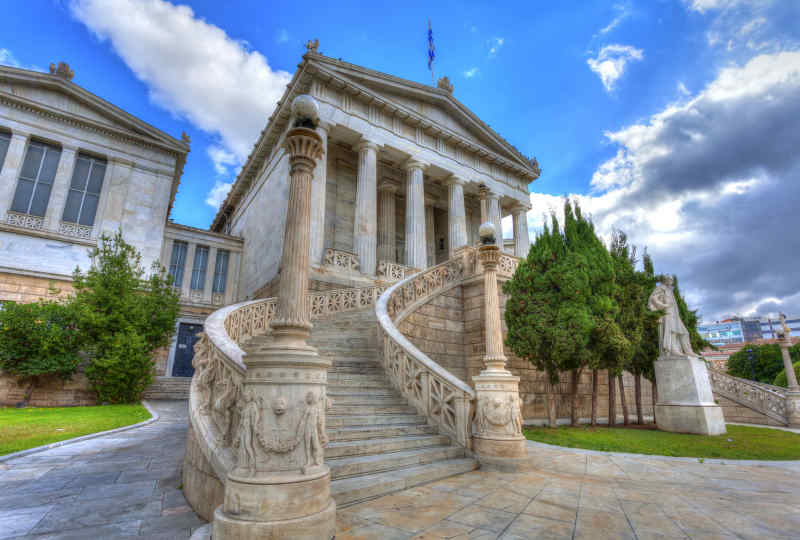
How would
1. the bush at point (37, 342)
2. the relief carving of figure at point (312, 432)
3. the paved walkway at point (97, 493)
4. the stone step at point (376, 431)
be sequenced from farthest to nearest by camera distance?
the bush at point (37, 342)
the stone step at point (376, 431)
the paved walkway at point (97, 493)
the relief carving of figure at point (312, 432)

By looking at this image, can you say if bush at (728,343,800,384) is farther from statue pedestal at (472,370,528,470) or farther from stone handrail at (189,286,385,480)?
stone handrail at (189,286,385,480)

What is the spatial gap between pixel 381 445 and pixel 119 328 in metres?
13.0

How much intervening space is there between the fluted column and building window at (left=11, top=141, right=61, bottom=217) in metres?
21.4

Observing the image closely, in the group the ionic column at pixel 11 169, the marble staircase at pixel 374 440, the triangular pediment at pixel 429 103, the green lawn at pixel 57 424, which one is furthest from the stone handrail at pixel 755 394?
the ionic column at pixel 11 169

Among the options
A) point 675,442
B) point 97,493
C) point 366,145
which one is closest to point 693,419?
point 675,442

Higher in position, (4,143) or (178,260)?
(4,143)

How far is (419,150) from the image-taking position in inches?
901

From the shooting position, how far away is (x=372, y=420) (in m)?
6.50

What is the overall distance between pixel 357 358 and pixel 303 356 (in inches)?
231

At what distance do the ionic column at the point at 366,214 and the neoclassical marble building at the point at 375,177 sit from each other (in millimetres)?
54

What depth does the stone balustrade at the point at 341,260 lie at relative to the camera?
58.6ft

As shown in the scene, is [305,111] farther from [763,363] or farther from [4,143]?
[763,363]

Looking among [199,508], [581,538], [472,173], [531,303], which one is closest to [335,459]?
[199,508]

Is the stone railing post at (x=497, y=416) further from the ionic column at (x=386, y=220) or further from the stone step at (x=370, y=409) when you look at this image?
the ionic column at (x=386, y=220)
